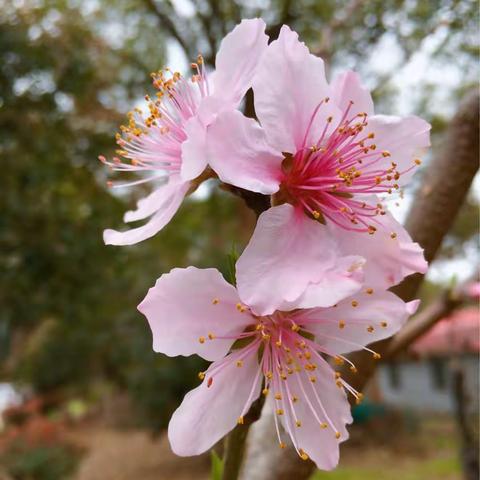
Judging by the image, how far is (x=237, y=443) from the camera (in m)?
0.70

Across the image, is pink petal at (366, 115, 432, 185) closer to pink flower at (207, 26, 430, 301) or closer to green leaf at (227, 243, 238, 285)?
pink flower at (207, 26, 430, 301)

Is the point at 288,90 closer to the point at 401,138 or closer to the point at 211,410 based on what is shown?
the point at 401,138

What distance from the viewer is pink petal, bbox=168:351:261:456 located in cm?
65

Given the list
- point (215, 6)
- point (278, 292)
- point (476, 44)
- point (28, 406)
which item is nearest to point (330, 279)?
point (278, 292)

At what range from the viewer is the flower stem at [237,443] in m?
0.68

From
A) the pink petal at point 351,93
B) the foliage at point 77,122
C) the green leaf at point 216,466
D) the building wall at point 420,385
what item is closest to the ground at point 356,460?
the building wall at point 420,385

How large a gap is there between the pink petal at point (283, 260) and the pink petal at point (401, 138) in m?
0.16

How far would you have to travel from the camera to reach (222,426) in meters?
0.66

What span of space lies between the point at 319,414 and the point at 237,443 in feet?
0.35

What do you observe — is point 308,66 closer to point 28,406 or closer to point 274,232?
point 274,232

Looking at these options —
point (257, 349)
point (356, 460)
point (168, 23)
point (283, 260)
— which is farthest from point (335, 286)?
point (356, 460)

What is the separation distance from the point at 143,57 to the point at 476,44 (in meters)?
4.77

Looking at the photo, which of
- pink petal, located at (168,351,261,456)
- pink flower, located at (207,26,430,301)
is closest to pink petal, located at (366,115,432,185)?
pink flower, located at (207,26,430,301)

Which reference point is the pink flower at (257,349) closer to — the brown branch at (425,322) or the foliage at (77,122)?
the brown branch at (425,322)
